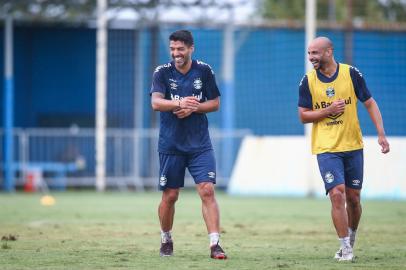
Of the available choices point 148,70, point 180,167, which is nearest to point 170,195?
point 180,167

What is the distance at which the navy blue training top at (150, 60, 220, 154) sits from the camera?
10.1 m

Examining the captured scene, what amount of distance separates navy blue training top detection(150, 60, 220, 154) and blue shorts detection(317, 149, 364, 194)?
119cm

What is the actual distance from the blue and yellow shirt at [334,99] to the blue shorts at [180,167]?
3.47 feet

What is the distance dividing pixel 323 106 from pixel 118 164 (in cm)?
Answer: 1721

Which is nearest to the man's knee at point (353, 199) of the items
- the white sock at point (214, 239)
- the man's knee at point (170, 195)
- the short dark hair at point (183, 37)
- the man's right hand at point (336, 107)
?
the man's right hand at point (336, 107)

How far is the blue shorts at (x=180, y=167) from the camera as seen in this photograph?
1014 centimetres

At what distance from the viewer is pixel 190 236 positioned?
12.9m

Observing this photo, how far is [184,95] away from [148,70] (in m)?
20.0

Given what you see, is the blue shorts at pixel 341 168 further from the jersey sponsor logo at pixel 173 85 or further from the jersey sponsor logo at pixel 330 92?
the jersey sponsor logo at pixel 173 85

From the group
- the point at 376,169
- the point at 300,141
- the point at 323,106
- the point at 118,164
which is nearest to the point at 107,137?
the point at 118,164

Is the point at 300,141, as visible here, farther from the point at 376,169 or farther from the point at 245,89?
the point at 245,89

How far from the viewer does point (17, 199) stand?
21.9 m

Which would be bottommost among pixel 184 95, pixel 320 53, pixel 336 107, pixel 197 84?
pixel 336 107

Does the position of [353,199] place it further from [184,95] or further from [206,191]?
[184,95]
